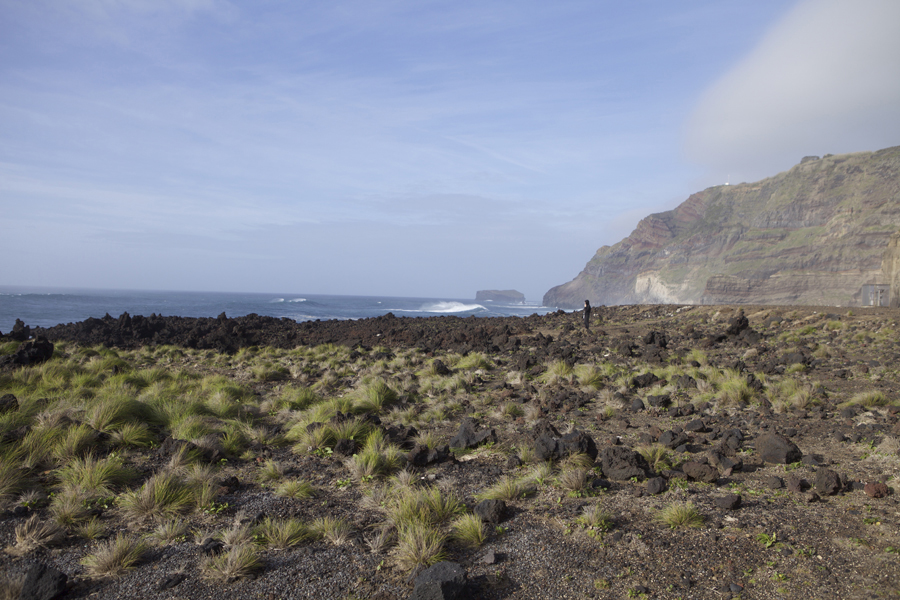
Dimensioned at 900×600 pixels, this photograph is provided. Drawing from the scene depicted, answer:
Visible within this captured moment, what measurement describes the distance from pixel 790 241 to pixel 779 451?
113399 mm

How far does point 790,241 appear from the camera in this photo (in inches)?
3777

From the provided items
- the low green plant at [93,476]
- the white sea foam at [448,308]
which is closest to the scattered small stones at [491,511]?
the low green plant at [93,476]

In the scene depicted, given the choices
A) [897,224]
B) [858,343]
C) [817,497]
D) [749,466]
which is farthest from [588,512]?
[897,224]

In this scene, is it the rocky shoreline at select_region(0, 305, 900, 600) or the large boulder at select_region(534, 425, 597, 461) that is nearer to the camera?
the rocky shoreline at select_region(0, 305, 900, 600)

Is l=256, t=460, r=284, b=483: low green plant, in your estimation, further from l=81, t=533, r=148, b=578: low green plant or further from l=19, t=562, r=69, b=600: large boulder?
l=19, t=562, r=69, b=600: large boulder

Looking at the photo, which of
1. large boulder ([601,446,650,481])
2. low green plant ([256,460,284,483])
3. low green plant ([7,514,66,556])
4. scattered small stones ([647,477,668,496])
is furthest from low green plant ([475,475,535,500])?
low green plant ([7,514,66,556])

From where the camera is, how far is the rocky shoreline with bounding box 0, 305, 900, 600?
11.5 ft

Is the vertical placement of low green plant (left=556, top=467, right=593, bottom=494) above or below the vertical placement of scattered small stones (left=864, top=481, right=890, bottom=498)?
below

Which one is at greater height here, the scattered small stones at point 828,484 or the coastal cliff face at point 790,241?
the coastal cliff face at point 790,241

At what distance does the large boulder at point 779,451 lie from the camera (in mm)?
5686

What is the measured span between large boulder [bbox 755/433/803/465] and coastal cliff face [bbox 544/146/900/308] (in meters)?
33.0

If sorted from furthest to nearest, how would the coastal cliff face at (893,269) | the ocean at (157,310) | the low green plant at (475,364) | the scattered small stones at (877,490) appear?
the ocean at (157,310) < the coastal cliff face at (893,269) < the low green plant at (475,364) < the scattered small stones at (877,490)

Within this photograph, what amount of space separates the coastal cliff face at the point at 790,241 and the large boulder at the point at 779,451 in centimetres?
3302

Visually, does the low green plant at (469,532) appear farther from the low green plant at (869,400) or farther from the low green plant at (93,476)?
the low green plant at (869,400)
